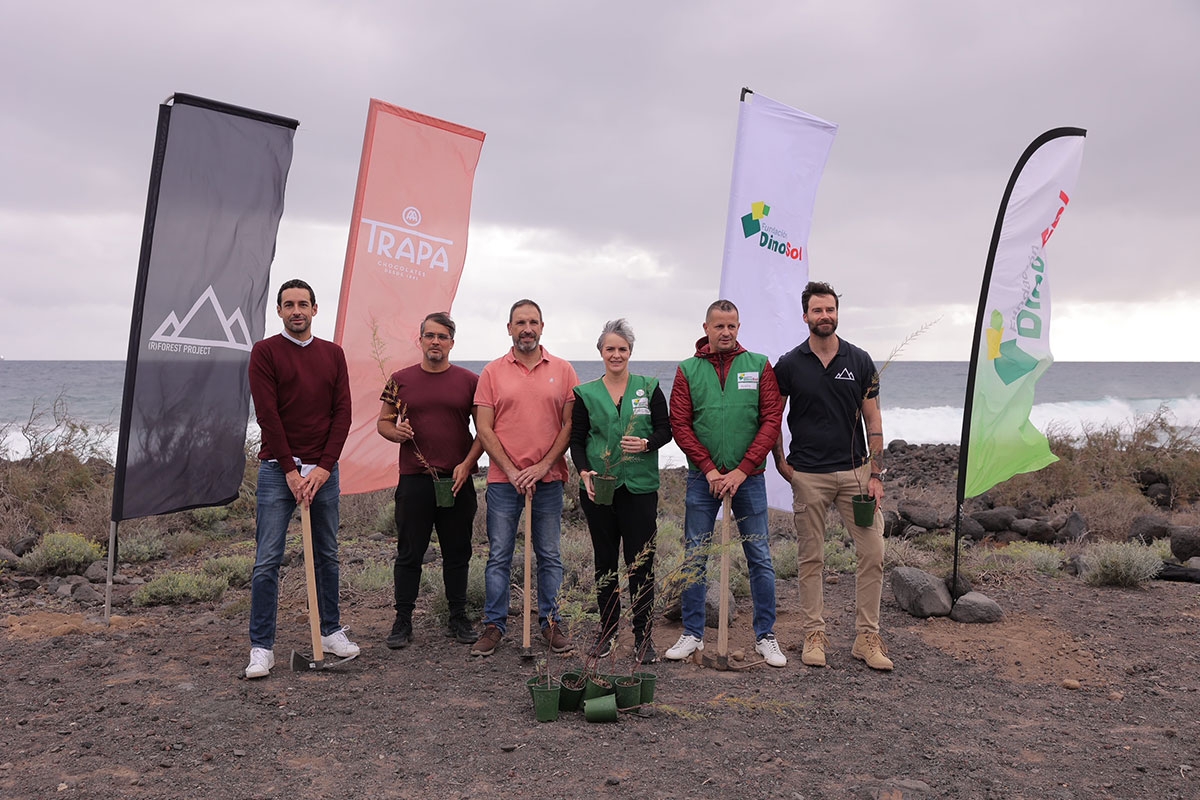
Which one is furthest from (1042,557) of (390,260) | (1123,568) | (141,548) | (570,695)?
(141,548)

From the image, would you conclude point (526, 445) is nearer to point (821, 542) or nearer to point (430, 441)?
point (430, 441)

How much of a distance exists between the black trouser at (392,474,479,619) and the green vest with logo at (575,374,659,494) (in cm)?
89

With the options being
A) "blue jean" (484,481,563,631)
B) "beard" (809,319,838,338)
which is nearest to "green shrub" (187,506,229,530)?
"blue jean" (484,481,563,631)

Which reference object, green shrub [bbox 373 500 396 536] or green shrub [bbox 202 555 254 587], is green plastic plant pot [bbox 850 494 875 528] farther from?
green shrub [bbox 373 500 396 536]

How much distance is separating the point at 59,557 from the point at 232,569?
1.57 metres

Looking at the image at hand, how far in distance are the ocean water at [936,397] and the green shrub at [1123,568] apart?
12618 mm

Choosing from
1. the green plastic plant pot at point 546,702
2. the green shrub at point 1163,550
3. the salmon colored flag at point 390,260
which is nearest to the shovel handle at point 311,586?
the green plastic plant pot at point 546,702

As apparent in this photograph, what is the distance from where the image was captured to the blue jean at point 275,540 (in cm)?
468

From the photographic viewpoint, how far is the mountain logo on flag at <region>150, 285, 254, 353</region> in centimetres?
555

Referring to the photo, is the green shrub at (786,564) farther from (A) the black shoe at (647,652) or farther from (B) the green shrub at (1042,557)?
(A) the black shoe at (647,652)

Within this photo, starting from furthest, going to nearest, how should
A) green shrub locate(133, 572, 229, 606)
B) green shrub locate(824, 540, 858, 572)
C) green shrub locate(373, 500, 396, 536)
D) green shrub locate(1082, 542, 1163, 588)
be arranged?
green shrub locate(373, 500, 396, 536)
green shrub locate(824, 540, 858, 572)
green shrub locate(1082, 542, 1163, 588)
green shrub locate(133, 572, 229, 606)

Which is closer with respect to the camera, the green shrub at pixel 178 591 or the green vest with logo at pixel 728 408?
the green vest with logo at pixel 728 408

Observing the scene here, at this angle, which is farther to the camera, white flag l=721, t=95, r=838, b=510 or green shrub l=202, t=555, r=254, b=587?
green shrub l=202, t=555, r=254, b=587

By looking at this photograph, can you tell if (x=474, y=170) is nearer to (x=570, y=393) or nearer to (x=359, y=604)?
(x=570, y=393)
